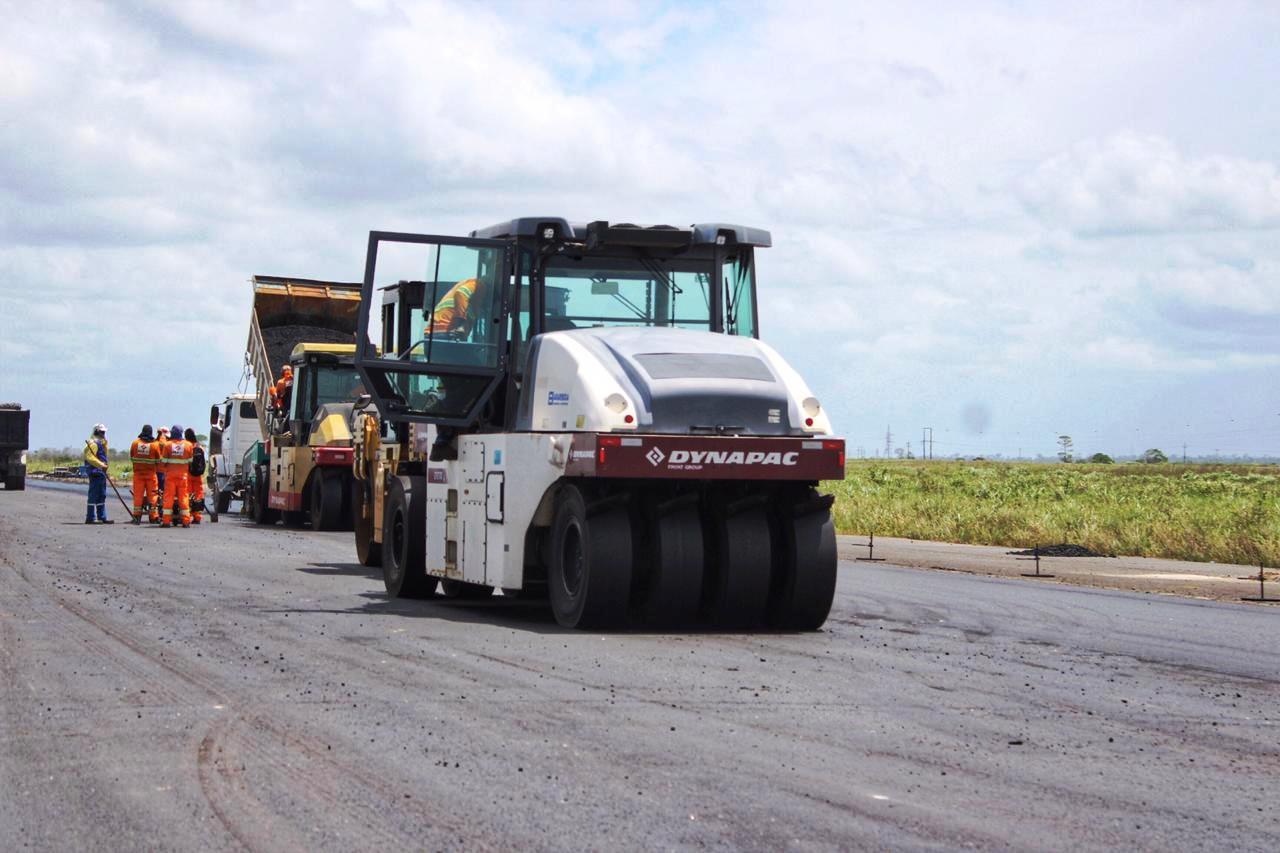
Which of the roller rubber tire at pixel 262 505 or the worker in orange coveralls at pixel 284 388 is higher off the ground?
the worker in orange coveralls at pixel 284 388

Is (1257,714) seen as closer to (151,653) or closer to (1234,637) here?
(1234,637)

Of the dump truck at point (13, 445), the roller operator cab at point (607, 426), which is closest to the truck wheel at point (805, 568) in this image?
the roller operator cab at point (607, 426)

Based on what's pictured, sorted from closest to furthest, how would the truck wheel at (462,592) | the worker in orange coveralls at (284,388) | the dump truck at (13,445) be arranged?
the truck wheel at (462,592)
the worker in orange coveralls at (284,388)
the dump truck at (13,445)

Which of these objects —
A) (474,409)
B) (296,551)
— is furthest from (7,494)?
(474,409)

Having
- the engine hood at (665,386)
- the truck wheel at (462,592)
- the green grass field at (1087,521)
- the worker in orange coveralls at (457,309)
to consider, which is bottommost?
the truck wheel at (462,592)

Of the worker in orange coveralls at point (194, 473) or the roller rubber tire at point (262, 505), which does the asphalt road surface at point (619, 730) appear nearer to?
the worker in orange coveralls at point (194, 473)

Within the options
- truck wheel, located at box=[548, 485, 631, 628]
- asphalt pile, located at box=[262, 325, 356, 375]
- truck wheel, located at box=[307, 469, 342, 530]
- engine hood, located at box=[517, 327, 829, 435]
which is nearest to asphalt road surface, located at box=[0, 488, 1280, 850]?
truck wheel, located at box=[548, 485, 631, 628]

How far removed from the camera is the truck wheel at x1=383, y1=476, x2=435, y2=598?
15289 mm

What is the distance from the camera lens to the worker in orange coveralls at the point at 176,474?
1058 inches

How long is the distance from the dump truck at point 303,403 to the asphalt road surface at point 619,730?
12505 mm

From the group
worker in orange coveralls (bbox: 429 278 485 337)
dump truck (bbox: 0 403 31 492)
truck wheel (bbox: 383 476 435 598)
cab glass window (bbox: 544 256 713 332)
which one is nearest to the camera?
cab glass window (bbox: 544 256 713 332)

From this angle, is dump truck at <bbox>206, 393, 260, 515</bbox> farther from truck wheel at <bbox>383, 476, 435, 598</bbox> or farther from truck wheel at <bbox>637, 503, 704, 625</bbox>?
truck wheel at <bbox>637, 503, 704, 625</bbox>

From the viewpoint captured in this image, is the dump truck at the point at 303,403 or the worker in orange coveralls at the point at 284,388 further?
the worker in orange coveralls at the point at 284,388

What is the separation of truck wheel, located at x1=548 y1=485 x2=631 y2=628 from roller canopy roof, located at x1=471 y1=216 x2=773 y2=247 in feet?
7.92
